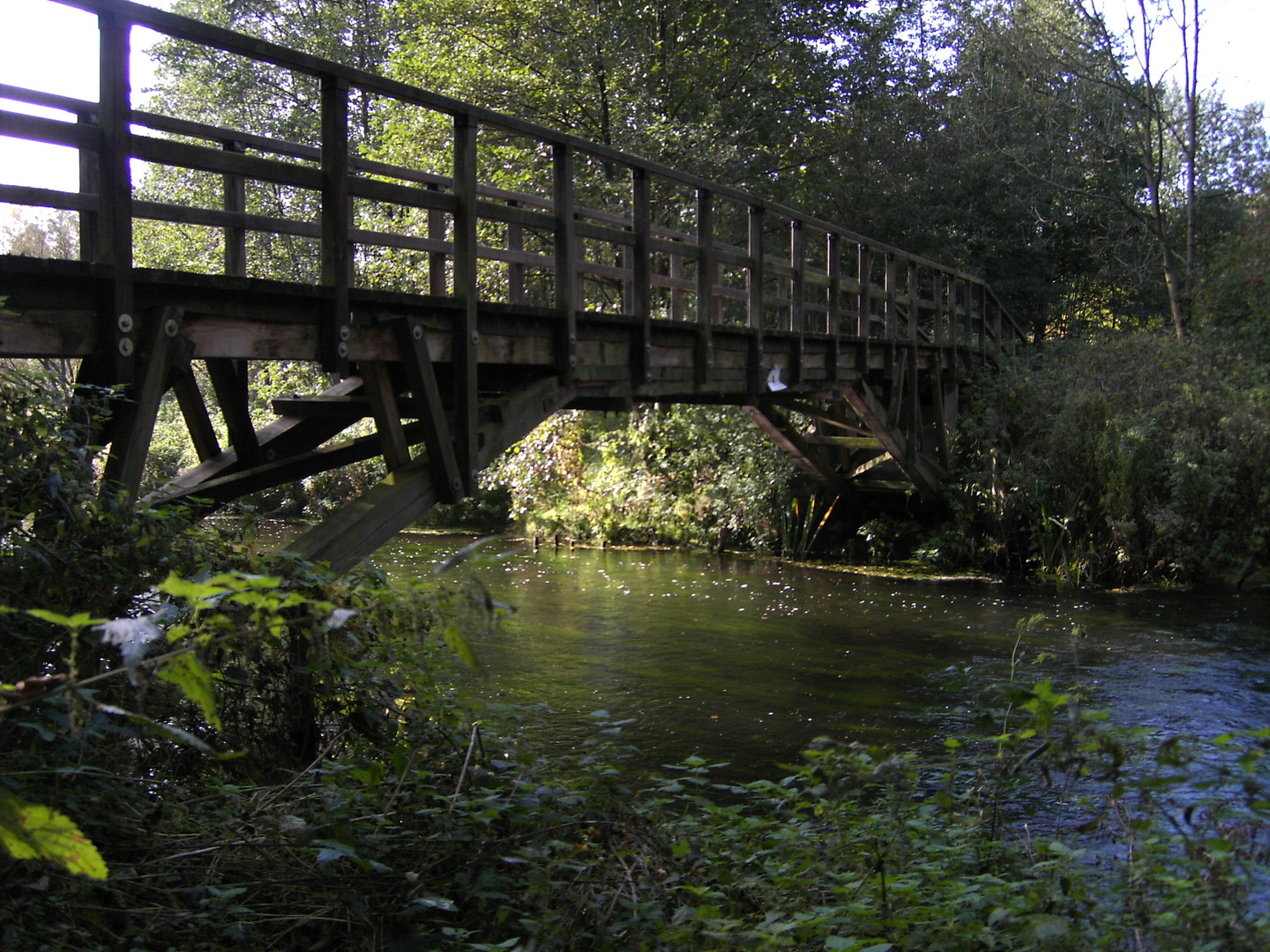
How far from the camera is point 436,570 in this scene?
117 inches

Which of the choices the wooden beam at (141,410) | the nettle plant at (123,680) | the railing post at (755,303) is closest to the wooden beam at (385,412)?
the wooden beam at (141,410)

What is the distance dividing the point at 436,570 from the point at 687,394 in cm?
740

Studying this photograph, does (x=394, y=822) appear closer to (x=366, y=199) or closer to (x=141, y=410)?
(x=141, y=410)

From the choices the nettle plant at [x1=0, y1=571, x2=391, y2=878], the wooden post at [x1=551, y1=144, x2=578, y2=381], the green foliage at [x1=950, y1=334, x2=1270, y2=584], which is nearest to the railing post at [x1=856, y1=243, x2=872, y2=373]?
the green foliage at [x1=950, y1=334, x2=1270, y2=584]

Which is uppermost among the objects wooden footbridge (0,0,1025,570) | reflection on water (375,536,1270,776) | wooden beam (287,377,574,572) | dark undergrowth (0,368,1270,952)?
wooden footbridge (0,0,1025,570)

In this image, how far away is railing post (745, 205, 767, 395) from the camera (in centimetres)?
1071

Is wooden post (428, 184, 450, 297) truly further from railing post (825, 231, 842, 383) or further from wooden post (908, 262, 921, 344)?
wooden post (908, 262, 921, 344)

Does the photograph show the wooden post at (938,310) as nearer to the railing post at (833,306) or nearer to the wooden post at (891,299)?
the wooden post at (891,299)

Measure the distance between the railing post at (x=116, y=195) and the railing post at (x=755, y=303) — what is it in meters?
6.92

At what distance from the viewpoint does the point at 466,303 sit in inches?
253

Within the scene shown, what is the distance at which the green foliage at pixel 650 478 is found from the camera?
58.4ft

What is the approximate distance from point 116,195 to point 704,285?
589 centimetres

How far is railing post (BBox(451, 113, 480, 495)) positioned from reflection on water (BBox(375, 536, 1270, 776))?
204 centimetres

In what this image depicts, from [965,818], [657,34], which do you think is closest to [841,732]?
[965,818]
